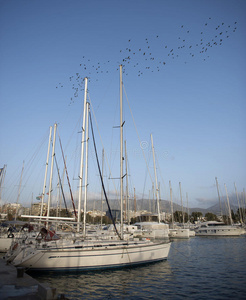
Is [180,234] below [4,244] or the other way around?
below

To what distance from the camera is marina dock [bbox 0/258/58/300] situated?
307 inches

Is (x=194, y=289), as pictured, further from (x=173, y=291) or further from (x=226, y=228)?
(x=226, y=228)

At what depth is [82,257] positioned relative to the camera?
53.1ft

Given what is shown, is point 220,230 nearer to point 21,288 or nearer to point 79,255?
point 79,255

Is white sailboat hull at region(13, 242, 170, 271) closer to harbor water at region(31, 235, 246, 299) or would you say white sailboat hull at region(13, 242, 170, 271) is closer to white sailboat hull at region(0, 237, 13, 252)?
harbor water at region(31, 235, 246, 299)

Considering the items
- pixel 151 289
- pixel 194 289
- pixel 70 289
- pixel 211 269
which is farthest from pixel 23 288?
pixel 211 269

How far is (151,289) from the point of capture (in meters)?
12.5

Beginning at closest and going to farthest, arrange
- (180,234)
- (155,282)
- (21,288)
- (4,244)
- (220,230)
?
(21,288) → (155,282) → (4,244) → (180,234) → (220,230)

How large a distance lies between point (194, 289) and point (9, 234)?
22.1 meters

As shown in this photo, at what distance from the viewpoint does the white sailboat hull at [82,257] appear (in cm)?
1551

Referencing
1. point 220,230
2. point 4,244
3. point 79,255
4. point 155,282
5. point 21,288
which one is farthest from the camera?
point 220,230

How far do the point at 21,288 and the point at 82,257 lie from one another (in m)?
7.33

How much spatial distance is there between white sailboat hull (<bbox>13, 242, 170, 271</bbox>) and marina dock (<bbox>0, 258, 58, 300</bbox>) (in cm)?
301

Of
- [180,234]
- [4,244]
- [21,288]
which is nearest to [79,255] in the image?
[21,288]
